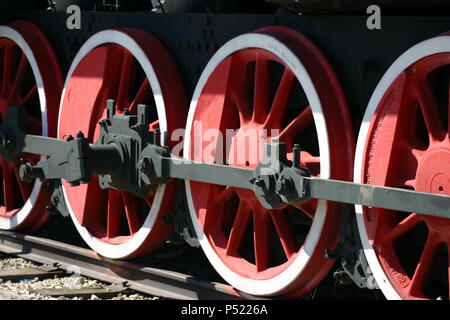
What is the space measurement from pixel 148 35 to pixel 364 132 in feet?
5.77

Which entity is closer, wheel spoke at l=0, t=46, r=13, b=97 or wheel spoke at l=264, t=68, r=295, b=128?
wheel spoke at l=264, t=68, r=295, b=128

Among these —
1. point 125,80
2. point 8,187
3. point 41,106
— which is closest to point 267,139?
point 125,80

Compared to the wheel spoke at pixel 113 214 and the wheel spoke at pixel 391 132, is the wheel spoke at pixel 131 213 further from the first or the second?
the wheel spoke at pixel 391 132

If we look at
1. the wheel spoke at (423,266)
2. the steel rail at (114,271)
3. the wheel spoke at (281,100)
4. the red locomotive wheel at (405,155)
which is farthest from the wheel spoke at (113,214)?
the wheel spoke at (423,266)

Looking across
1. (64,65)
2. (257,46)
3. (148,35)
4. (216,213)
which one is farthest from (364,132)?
(64,65)

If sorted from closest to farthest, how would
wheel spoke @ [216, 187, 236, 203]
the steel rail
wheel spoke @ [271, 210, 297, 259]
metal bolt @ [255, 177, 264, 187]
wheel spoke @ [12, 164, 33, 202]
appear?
1. metal bolt @ [255, 177, 264, 187]
2. wheel spoke @ [271, 210, 297, 259]
3. wheel spoke @ [216, 187, 236, 203]
4. the steel rail
5. wheel spoke @ [12, 164, 33, 202]

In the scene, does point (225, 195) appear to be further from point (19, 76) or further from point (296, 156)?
point (19, 76)

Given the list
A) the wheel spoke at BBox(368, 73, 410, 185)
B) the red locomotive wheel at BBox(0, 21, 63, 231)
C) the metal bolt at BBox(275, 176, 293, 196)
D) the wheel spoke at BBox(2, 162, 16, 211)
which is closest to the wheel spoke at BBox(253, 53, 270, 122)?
the metal bolt at BBox(275, 176, 293, 196)

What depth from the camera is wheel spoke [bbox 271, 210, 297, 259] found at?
5574mm

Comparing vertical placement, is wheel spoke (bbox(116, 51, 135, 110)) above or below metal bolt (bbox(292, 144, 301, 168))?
above

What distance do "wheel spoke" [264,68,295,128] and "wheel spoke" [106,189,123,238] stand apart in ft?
4.63

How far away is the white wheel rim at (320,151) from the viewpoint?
17.0 feet

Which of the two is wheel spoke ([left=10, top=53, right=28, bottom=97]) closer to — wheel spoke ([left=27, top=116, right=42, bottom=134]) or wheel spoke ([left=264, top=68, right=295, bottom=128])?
wheel spoke ([left=27, top=116, right=42, bottom=134])

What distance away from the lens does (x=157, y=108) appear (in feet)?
20.1
